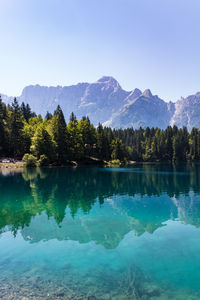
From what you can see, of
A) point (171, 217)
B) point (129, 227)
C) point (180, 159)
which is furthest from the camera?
point (180, 159)

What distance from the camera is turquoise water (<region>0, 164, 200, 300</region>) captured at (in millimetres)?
10320

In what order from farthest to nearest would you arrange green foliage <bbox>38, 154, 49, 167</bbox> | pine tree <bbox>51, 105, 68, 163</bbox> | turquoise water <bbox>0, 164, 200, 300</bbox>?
pine tree <bbox>51, 105, 68, 163</bbox>, green foliage <bbox>38, 154, 49, 167</bbox>, turquoise water <bbox>0, 164, 200, 300</bbox>

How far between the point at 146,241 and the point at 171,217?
26.9ft

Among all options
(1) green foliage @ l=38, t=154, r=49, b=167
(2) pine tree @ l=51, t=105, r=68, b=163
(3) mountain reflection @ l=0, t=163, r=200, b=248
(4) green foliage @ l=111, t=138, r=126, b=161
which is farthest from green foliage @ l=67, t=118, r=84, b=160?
(3) mountain reflection @ l=0, t=163, r=200, b=248

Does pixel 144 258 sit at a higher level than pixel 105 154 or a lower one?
lower

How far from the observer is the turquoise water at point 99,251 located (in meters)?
10.3

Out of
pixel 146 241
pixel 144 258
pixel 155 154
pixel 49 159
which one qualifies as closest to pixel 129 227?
pixel 146 241

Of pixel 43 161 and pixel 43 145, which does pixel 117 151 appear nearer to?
pixel 43 145

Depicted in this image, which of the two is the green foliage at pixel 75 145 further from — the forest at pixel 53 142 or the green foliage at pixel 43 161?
the green foliage at pixel 43 161

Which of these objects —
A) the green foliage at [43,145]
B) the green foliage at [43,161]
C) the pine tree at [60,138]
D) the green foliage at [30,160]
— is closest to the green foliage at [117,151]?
the pine tree at [60,138]

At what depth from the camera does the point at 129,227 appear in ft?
65.4

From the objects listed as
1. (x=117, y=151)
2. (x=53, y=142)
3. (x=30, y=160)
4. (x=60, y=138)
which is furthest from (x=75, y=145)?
(x=117, y=151)

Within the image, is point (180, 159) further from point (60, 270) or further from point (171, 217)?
point (60, 270)

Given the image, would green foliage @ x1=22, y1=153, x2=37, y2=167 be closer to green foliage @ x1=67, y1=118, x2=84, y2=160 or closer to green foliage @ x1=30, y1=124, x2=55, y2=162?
green foliage @ x1=30, y1=124, x2=55, y2=162
